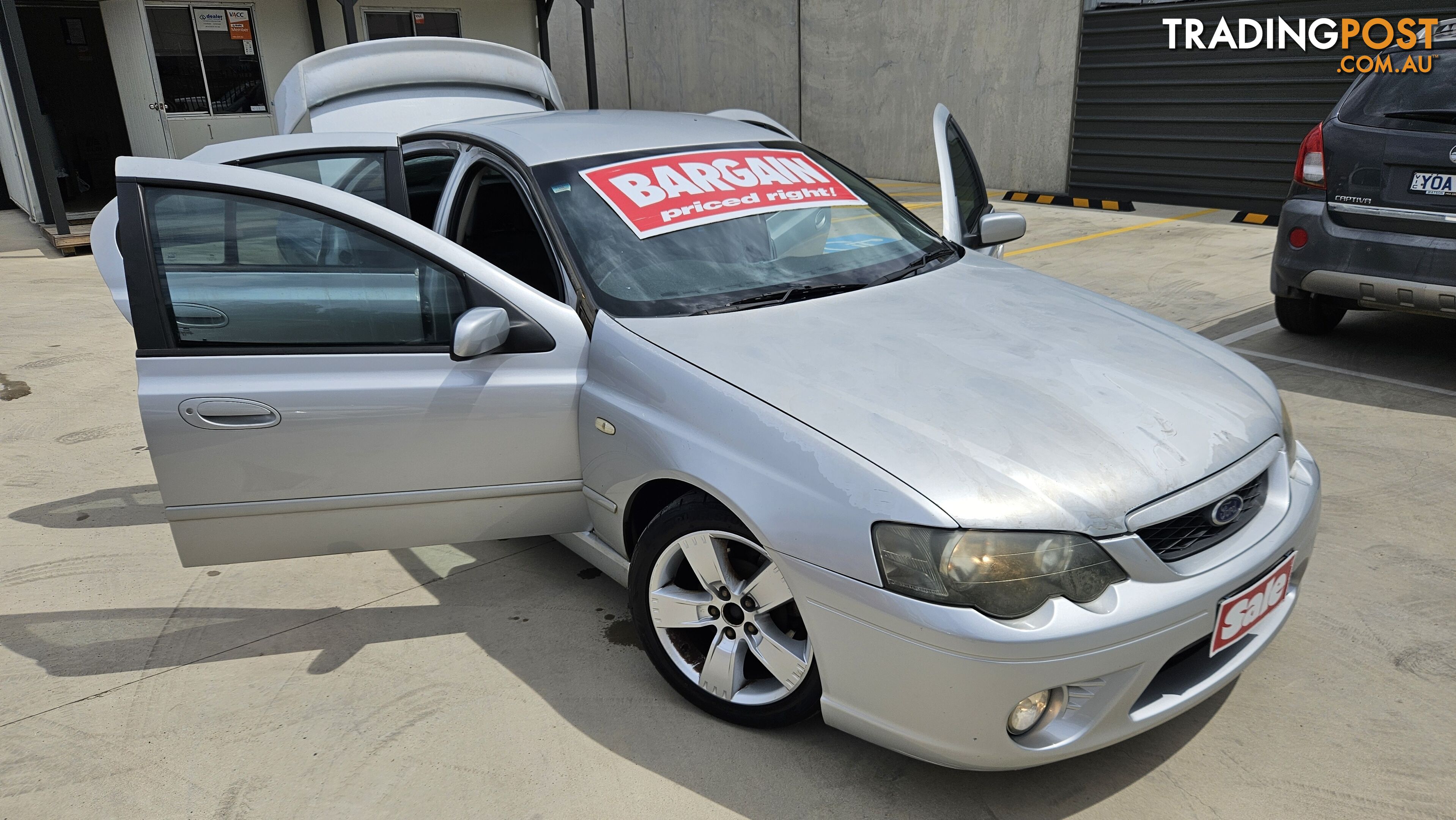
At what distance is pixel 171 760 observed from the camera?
2.59m

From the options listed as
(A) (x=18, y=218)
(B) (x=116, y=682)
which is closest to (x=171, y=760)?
(B) (x=116, y=682)

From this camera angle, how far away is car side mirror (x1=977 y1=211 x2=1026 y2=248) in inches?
156

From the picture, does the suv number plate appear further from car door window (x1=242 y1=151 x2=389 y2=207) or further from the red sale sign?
car door window (x1=242 y1=151 x2=389 y2=207)

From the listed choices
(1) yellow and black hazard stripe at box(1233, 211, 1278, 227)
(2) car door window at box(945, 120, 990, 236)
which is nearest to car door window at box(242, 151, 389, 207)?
(2) car door window at box(945, 120, 990, 236)

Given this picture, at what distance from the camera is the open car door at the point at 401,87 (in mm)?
4832

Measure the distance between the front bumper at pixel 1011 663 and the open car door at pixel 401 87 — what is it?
11.3 feet

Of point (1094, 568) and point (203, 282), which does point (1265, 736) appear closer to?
point (1094, 568)

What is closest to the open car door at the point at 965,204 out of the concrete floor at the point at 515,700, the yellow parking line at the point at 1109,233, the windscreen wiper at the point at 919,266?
the windscreen wiper at the point at 919,266

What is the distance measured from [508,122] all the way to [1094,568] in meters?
2.69

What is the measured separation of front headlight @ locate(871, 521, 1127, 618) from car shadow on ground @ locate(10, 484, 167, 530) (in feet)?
10.6

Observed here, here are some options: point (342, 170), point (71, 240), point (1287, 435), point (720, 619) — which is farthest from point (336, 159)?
point (71, 240)

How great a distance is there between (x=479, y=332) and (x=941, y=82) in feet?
39.3

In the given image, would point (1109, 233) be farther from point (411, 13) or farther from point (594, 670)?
point (411, 13)

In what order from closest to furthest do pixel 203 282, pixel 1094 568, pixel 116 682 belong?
1. pixel 1094 568
2. pixel 203 282
3. pixel 116 682
